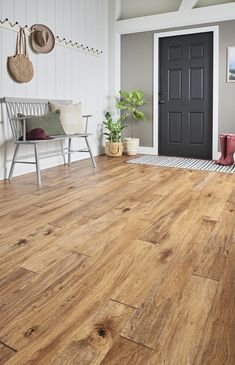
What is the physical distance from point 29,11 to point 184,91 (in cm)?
243

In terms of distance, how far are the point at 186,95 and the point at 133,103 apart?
2.65ft

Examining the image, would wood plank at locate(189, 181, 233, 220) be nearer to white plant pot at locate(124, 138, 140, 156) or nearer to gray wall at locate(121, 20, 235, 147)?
gray wall at locate(121, 20, 235, 147)

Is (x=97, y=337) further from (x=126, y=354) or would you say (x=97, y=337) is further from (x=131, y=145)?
(x=131, y=145)

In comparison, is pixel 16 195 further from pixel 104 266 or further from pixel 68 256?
pixel 104 266

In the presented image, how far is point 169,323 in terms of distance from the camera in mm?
1050

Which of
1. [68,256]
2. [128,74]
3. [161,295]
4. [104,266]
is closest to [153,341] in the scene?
[161,295]

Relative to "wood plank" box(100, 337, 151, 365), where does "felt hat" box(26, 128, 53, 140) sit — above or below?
above

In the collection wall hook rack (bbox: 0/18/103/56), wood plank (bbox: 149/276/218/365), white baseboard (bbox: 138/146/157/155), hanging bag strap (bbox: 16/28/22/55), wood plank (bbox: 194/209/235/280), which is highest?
wall hook rack (bbox: 0/18/103/56)

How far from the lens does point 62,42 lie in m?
4.12

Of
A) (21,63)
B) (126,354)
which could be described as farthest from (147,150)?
(126,354)

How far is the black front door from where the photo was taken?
4789mm

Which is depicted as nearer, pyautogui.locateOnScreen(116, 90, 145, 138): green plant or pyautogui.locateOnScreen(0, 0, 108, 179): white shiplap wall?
pyautogui.locateOnScreen(0, 0, 108, 179): white shiplap wall

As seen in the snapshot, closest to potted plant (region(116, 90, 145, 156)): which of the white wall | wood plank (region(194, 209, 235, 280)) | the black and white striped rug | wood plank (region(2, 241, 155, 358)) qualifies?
the black and white striped rug

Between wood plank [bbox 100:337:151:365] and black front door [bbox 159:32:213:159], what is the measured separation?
426cm
